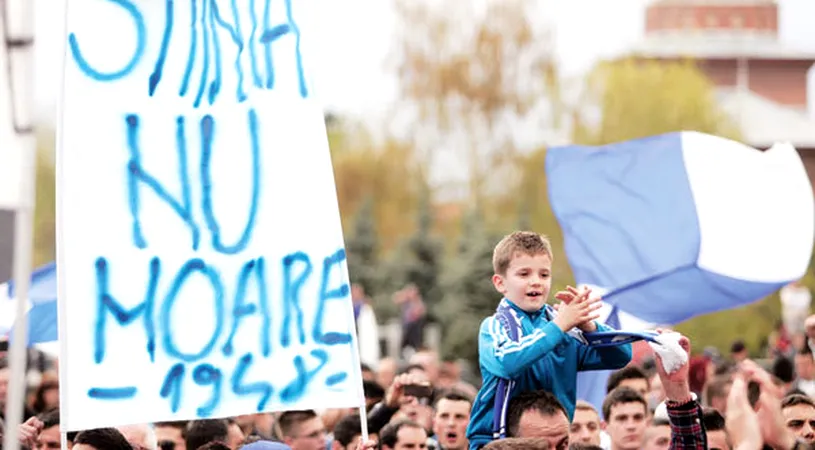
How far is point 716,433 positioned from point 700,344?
159ft

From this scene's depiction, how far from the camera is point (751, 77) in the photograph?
106562 millimetres

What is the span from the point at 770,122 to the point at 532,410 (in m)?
87.5

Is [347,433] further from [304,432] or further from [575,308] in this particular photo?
[575,308]

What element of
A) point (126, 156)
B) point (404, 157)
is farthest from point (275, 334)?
point (404, 157)

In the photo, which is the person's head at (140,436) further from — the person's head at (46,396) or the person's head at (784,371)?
the person's head at (784,371)

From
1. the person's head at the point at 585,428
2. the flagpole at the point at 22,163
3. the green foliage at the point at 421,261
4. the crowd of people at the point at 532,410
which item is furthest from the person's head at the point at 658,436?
the green foliage at the point at 421,261

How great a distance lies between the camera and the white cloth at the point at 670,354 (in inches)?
240

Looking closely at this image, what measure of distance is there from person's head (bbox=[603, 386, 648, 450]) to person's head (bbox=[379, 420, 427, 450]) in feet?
3.10

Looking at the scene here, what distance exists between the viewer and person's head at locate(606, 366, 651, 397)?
11.1 metres

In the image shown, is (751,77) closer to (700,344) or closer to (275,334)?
(700,344)

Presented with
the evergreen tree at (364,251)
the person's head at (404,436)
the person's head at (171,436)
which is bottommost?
the evergreen tree at (364,251)

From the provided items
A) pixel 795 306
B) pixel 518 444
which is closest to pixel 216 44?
pixel 518 444

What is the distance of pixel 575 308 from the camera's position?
6367 mm

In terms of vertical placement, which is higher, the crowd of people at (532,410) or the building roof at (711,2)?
the building roof at (711,2)
